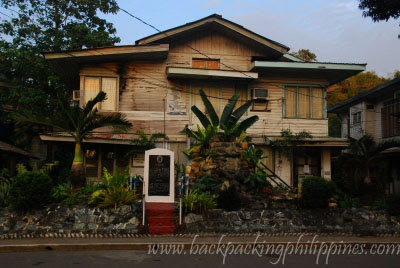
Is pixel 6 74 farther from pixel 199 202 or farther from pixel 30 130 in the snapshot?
pixel 199 202

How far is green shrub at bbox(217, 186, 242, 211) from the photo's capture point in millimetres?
14000

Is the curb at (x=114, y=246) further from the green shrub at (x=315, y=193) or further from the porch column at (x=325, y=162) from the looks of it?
the porch column at (x=325, y=162)

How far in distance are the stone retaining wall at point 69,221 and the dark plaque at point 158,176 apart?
1821 millimetres

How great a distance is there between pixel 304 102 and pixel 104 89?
31.8 feet

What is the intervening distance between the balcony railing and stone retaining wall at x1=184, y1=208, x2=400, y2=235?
397 inches

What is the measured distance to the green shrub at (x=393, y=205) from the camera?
14609mm

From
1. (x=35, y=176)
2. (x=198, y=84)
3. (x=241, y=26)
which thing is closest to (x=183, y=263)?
(x=35, y=176)

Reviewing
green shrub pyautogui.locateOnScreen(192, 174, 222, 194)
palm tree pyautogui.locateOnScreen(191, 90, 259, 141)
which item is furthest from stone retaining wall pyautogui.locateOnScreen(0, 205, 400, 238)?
palm tree pyautogui.locateOnScreen(191, 90, 259, 141)

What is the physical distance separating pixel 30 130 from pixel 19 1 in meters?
7.48

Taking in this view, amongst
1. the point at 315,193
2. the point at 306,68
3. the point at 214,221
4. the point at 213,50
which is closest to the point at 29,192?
the point at 214,221

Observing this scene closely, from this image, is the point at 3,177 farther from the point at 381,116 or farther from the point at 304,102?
the point at 381,116

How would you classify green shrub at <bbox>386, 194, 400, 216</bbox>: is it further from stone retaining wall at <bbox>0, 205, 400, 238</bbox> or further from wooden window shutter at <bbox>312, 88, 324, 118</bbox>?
wooden window shutter at <bbox>312, 88, 324, 118</bbox>

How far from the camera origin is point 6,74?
22.8m

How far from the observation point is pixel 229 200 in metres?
14.0
